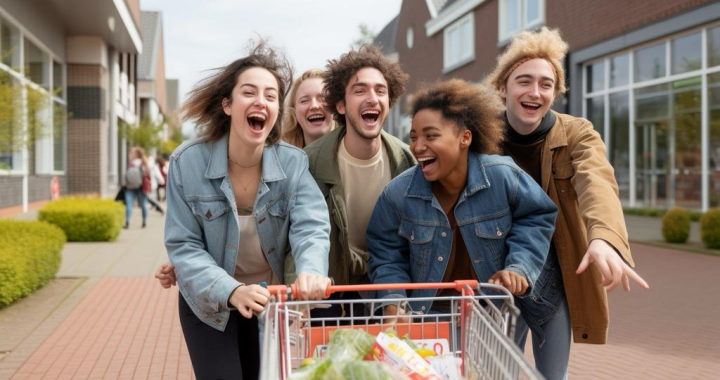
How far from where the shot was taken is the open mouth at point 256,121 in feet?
9.17

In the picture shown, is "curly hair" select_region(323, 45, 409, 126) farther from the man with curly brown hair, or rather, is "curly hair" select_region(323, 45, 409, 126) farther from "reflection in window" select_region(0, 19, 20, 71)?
"reflection in window" select_region(0, 19, 20, 71)

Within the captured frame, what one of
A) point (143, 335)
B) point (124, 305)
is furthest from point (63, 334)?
point (124, 305)

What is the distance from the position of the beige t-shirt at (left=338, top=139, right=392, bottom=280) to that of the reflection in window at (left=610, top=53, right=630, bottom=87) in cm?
1681

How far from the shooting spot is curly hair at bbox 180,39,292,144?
9.64 feet

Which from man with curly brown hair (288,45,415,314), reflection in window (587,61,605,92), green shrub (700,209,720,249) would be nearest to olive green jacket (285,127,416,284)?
man with curly brown hair (288,45,415,314)

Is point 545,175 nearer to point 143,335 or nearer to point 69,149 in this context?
point 143,335

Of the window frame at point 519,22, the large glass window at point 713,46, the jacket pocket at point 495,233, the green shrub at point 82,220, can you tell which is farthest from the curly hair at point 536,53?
the window frame at point 519,22

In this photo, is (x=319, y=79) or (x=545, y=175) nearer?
(x=545, y=175)

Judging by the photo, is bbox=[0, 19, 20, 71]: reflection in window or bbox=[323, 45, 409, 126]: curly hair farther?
bbox=[0, 19, 20, 71]: reflection in window

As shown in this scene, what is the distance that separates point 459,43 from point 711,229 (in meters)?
17.0

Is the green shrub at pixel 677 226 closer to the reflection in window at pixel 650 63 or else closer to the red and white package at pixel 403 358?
the reflection in window at pixel 650 63

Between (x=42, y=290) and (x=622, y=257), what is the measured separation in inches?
299

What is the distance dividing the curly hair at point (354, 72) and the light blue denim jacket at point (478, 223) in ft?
2.43

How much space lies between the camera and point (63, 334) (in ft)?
21.5
